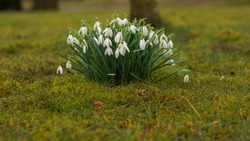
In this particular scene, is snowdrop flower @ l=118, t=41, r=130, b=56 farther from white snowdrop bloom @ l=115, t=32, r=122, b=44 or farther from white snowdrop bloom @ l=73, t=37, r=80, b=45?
white snowdrop bloom @ l=73, t=37, r=80, b=45

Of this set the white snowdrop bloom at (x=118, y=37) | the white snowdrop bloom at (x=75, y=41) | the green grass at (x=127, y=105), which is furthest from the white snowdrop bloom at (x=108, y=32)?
the green grass at (x=127, y=105)

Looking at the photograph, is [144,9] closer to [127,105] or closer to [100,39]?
[100,39]

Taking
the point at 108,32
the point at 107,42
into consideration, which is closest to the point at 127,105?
the point at 107,42

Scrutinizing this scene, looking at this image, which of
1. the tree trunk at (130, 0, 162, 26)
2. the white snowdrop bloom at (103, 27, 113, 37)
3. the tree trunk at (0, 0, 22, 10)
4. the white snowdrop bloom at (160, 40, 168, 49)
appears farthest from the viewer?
the tree trunk at (0, 0, 22, 10)

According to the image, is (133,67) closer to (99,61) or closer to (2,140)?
(99,61)

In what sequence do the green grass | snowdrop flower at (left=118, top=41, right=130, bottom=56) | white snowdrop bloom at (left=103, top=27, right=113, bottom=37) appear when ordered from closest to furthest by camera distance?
the green grass, snowdrop flower at (left=118, top=41, right=130, bottom=56), white snowdrop bloom at (left=103, top=27, right=113, bottom=37)

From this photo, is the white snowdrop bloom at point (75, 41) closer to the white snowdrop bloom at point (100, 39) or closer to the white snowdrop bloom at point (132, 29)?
the white snowdrop bloom at point (100, 39)

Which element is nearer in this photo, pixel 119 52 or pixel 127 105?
pixel 127 105

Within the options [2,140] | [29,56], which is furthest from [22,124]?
[29,56]

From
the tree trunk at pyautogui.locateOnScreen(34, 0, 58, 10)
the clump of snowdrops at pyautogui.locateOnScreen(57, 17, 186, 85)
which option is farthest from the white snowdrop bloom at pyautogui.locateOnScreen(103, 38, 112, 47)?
the tree trunk at pyautogui.locateOnScreen(34, 0, 58, 10)
